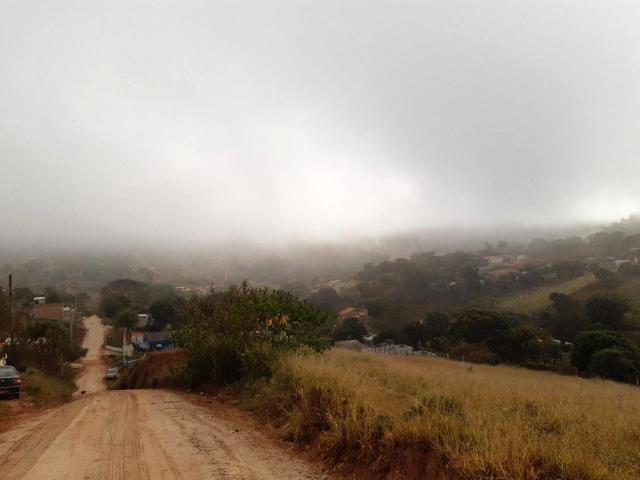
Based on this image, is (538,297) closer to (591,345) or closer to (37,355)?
(591,345)

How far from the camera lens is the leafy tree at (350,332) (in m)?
73.2

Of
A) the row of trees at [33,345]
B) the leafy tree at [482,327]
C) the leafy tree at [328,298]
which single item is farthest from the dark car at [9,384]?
the leafy tree at [328,298]

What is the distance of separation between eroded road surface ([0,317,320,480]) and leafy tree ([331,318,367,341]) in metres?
61.6

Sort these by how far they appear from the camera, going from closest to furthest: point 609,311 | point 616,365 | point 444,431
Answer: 1. point 444,431
2. point 616,365
3. point 609,311

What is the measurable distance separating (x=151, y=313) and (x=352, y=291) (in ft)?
190

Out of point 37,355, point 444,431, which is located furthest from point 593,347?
point 37,355

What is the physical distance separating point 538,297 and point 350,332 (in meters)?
40.2

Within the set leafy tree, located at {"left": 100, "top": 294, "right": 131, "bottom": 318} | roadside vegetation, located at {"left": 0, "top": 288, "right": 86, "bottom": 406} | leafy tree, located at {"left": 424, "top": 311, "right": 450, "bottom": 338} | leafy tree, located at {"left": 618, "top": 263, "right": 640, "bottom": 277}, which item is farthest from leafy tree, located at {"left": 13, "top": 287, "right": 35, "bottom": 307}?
leafy tree, located at {"left": 618, "top": 263, "right": 640, "bottom": 277}

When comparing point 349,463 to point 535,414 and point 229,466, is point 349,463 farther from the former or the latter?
point 535,414

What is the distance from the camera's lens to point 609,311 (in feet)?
204

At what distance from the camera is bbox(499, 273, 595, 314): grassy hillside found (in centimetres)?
8061

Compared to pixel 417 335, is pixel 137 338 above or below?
below

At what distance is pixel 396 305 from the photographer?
99.9m

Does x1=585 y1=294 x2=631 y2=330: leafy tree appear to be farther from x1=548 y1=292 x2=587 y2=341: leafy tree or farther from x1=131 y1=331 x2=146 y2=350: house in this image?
x1=131 y1=331 x2=146 y2=350: house
